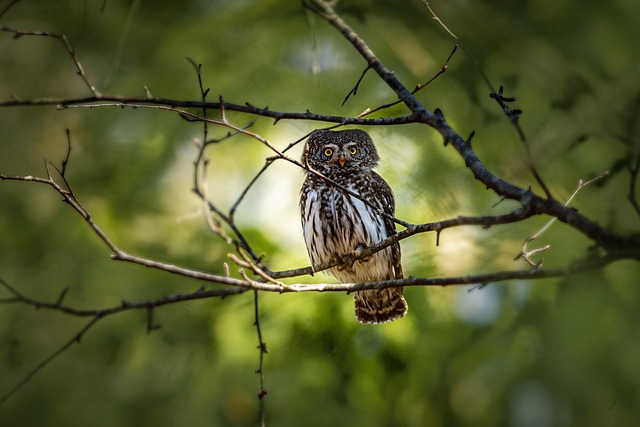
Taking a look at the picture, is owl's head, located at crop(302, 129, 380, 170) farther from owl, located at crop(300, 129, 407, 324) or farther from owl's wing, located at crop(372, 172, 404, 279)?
owl's wing, located at crop(372, 172, 404, 279)

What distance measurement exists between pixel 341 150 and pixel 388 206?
519 mm

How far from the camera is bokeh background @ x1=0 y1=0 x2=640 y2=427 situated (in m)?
5.43

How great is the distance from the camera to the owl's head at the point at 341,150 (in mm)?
5137

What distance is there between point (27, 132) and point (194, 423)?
3.09 metres

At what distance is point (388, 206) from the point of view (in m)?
5.05

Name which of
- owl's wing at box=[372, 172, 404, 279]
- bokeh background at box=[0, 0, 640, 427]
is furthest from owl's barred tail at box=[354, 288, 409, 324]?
bokeh background at box=[0, 0, 640, 427]

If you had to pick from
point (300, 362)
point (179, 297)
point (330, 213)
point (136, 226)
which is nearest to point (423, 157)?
point (330, 213)

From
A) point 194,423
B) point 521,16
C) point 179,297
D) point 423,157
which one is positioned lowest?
point 179,297

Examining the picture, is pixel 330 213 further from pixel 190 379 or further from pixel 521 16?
pixel 190 379

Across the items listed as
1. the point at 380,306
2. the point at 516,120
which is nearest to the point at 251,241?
the point at 380,306

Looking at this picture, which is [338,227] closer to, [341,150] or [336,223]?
[336,223]

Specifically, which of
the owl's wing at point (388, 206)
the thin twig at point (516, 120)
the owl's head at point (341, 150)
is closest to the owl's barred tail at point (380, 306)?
the owl's wing at point (388, 206)

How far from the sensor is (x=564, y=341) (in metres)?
4.60

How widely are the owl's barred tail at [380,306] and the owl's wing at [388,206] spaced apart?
0.53 ft
